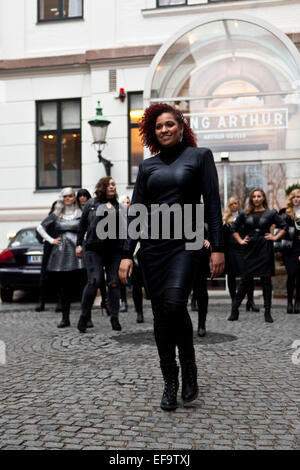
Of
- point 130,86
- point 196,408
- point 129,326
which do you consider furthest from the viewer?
point 130,86

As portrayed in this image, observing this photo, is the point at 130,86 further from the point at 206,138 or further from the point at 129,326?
the point at 129,326

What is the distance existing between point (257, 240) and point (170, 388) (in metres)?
5.04

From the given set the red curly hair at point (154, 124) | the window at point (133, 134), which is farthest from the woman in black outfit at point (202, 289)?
the window at point (133, 134)

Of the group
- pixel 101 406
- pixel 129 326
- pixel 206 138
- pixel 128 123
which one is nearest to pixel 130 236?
pixel 101 406

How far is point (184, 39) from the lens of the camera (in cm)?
1288

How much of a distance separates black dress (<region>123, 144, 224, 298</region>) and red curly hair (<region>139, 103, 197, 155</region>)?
0.24 meters

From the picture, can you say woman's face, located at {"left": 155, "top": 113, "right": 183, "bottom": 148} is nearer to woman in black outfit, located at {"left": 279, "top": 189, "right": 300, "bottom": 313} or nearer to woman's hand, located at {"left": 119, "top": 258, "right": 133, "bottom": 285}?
woman's hand, located at {"left": 119, "top": 258, "right": 133, "bottom": 285}

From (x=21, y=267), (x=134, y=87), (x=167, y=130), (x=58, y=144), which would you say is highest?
(x=134, y=87)

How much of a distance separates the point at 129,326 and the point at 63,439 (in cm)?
454

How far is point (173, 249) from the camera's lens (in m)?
3.93

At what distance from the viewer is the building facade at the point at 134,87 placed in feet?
41.6

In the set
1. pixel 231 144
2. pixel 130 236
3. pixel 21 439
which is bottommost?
pixel 21 439

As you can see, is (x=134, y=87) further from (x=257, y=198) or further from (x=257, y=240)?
A: (x=257, y=240)

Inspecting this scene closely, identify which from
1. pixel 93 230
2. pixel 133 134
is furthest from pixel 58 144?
pixel 93 230
